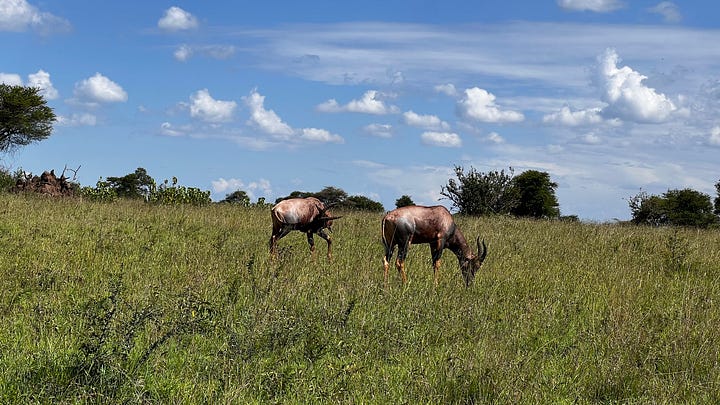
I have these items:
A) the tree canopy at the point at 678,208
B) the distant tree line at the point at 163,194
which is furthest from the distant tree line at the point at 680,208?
the distant tree line at the point at 163,194

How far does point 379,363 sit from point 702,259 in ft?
33.3

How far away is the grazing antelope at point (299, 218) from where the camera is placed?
44.3 ft

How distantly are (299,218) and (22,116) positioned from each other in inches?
1352

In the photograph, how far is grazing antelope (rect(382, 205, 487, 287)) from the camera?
1138cm

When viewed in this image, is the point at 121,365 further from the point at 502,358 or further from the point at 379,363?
the point at 502,358

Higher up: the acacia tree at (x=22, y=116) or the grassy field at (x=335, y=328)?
the acacia tree at (x=22, y=116)

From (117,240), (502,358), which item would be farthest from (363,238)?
(502,358)

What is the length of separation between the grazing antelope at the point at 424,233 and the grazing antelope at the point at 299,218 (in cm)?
209

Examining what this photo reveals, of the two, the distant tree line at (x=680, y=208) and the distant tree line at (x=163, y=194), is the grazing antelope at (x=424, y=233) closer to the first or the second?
the distant tree line at (x=163, y=194)

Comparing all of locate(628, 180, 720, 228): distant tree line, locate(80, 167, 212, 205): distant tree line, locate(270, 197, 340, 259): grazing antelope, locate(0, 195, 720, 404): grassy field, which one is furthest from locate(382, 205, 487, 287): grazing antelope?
locate(628, 180, 720, 228): distant tree line

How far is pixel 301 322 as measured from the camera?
7.20m

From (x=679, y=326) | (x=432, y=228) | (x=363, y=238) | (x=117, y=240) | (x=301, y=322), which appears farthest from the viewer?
(x=363, y=238)

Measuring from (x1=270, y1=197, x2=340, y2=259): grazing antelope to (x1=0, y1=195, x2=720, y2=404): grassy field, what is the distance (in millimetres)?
→ 908

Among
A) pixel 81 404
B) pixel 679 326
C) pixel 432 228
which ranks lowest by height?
pixel 81 404
